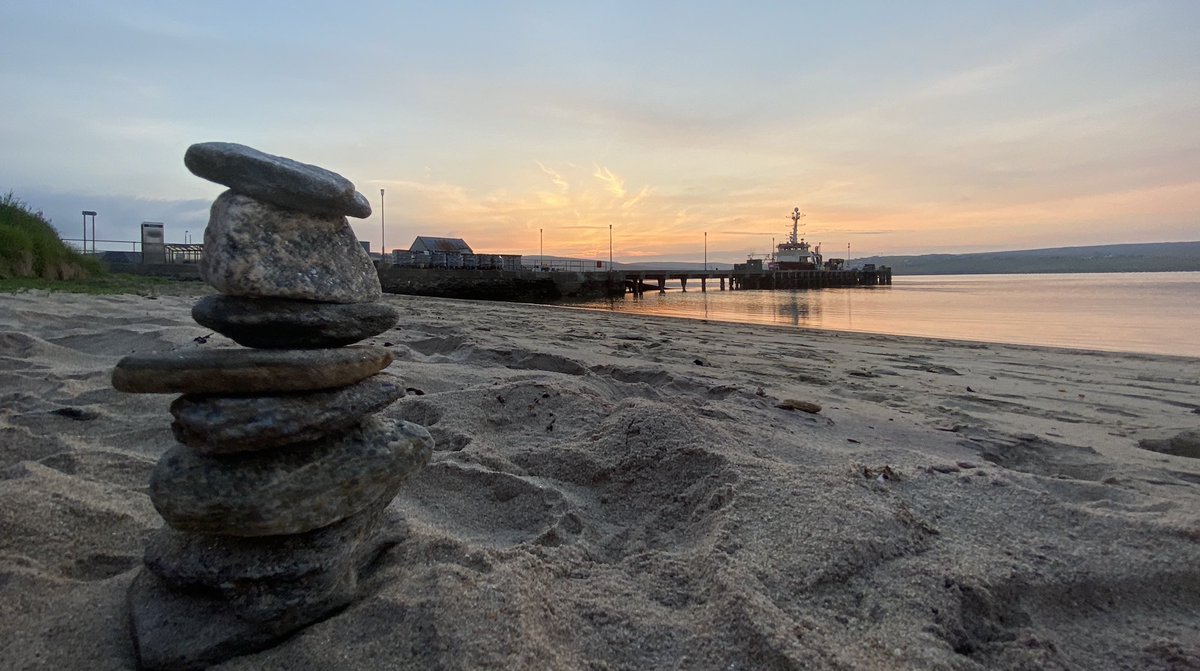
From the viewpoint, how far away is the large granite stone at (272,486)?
5.41 ft

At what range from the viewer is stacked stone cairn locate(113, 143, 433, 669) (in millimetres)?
1656

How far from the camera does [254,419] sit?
1688 mm

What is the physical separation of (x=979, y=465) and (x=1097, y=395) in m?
3.59

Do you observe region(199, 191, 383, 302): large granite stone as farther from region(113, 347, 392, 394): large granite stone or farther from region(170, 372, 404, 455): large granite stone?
region(170, 372, 404, 455): large granite stone

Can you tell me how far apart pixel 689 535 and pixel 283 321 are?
1663mm

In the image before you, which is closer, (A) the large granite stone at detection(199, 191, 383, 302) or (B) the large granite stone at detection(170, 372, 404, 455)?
(B) the large granite stone at detection(170, 372, 404, 455)

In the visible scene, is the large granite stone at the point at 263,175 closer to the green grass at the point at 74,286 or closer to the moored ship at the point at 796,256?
the green grass at the point at 74,286

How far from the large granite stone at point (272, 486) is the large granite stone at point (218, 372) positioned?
21 centimetres

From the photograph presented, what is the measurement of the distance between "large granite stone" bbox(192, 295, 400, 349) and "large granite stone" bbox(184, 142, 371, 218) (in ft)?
1.07

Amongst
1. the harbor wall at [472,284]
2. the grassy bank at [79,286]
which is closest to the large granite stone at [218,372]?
the grassy bank at [79,286]

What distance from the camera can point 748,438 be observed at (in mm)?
3369

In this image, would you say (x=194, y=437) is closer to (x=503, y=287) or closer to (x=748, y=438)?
(x=748, y=438)

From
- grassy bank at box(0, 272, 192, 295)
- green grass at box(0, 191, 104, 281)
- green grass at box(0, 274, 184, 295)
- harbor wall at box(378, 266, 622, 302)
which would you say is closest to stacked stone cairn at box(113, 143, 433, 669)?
grassy bank at box(0, 272, 192, 295)

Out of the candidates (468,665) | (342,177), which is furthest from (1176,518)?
(342,177)
